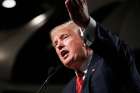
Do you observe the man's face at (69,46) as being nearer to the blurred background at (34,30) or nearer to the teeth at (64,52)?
the teeth at (64,52)

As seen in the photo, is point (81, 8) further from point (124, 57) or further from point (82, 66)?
point (82, 66)

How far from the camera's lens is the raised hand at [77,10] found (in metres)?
1.18

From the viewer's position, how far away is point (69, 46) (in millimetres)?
1743

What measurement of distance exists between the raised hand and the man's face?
0.46 meters

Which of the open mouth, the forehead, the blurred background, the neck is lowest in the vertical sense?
the blurred background

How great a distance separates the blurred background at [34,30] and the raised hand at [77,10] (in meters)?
1.49

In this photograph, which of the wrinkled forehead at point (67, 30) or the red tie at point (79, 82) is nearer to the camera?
the red tie at point (79, 82)

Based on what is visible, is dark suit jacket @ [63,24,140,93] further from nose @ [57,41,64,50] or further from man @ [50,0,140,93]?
nose @ [57,41,64,50]

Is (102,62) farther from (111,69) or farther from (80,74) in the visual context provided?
(80,74)

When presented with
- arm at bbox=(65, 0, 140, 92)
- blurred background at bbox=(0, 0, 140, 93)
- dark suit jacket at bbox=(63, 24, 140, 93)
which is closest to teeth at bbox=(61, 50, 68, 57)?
dark suit jacket at bbox=(63, 24, 140, 93)

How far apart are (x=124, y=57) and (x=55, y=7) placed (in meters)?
2.18

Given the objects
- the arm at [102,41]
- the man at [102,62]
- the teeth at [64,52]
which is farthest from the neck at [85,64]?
the arm at [102,41]

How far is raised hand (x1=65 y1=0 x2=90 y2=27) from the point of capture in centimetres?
118

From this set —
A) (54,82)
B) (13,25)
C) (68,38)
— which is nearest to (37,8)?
(13,25)
